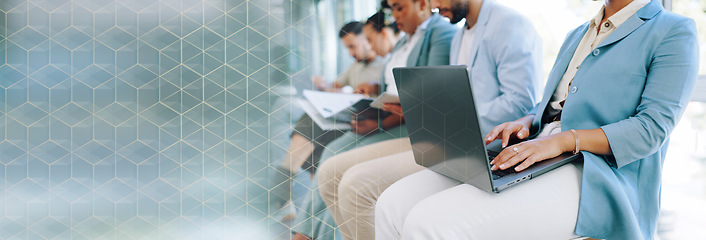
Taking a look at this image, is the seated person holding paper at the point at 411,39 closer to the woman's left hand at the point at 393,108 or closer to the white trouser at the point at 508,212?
the woman's left hand at the point at 393,108

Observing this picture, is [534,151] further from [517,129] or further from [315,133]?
[315,133]

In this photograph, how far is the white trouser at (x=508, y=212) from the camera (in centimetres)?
100

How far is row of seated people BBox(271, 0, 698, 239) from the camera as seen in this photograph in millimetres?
1020

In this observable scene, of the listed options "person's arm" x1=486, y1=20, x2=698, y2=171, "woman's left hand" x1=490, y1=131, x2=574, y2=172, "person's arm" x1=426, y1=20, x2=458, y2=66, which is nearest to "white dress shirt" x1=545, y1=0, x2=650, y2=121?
"person's arm" x1=486, y1=20, x2=698, y2=171

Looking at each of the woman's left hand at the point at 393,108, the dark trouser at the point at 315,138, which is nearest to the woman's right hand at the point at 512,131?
the woman's left hand at the point at 393,108

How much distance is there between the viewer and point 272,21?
171cm

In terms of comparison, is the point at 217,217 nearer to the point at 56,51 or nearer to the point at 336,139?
the point at 336,139

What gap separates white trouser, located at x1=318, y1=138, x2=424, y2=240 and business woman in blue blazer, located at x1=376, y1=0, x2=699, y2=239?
0.59 metres

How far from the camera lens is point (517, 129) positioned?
1315 millimetres

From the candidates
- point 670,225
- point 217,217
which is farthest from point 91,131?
point 670,225

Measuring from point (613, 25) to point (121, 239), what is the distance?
176 cm
